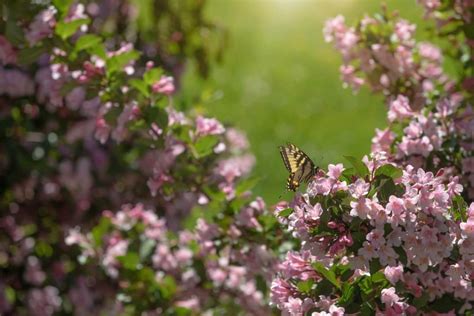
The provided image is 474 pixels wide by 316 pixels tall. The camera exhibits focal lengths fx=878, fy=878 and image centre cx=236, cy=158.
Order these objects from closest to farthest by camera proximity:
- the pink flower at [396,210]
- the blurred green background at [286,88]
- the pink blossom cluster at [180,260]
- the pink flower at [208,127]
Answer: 1. the pink flower at [396,210]
2. the pink flower at [208,127]
3. the pink blossom cluster at [180,260]
4. the blurred green background at [286,88]

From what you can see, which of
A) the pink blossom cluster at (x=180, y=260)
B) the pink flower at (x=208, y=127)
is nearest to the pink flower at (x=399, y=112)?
the pink flower at (x=208, y=127)

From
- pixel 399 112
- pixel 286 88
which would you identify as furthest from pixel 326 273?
pixel 286 88

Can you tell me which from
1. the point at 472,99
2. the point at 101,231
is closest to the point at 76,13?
the point at 101,231

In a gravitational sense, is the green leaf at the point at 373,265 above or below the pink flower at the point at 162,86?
below

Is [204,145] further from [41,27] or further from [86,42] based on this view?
[41,27]

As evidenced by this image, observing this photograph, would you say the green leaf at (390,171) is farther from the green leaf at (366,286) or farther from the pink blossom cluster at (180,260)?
the pink blossom cluster at (180,260)

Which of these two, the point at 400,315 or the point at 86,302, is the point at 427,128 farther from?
the point at 86,302

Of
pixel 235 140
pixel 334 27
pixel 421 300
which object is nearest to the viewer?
pixel 421 300
